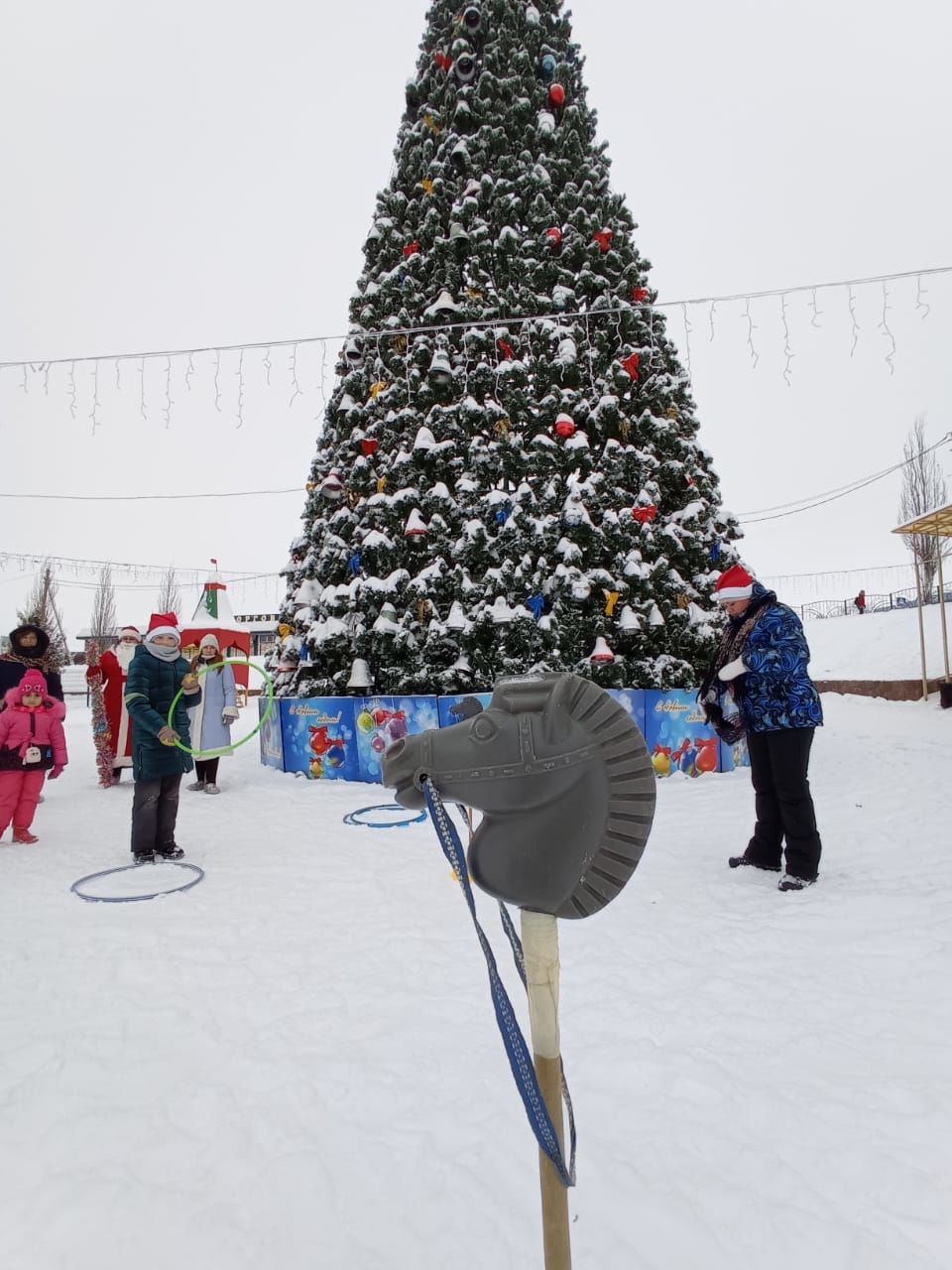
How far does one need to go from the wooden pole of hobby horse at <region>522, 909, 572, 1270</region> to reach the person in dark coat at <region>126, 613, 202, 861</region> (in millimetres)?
4375

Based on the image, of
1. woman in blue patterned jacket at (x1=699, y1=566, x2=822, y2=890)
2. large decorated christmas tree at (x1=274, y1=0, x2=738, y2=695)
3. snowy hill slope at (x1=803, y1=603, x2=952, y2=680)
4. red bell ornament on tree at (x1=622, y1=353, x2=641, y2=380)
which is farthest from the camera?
snowy hill slope at (x1=803, y1=603, x2=952, y2=680)

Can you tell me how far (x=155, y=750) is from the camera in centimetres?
501

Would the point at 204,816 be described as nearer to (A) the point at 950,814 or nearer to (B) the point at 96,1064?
(B) the point at 96,1064

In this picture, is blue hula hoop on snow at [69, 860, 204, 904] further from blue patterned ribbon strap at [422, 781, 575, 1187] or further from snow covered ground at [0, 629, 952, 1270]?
blue patterned ribbon strap at [422, 781, 575, 1187]

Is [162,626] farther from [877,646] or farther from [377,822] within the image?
[877,646]

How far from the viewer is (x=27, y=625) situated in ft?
20.4

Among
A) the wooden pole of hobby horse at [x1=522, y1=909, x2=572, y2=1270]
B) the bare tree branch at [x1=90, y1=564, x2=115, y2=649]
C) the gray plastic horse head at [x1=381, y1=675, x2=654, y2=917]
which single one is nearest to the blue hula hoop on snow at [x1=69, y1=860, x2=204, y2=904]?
the wooden pole of hobby horse at [x1=522, y1=909, x2=572, y2=1270]

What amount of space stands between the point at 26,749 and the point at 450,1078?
16.4ft

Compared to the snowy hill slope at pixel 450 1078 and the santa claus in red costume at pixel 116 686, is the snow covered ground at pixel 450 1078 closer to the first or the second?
the snowy hill slope at pixel 450 1078

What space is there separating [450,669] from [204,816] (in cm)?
299

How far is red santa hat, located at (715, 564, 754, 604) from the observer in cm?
442

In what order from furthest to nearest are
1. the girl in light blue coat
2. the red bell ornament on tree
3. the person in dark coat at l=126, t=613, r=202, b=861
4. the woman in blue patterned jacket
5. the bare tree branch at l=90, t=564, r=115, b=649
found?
the bare tree branch at l=90, t=564, r=115, b=649 → the red bell ornament on tree → the girl in light blue coat → the person in dark coat at l=126, t=613, r=202, b=861 → the woman in blue patterned jacket

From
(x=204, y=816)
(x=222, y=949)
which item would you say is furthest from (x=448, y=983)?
(x=204, y=816)

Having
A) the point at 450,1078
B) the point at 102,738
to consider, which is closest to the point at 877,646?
the point at 102,738
